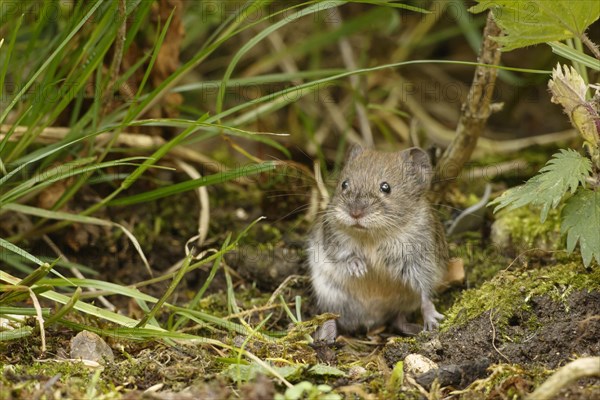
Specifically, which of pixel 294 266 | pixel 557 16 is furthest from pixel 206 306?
pixel 557 16

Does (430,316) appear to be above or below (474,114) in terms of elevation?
below

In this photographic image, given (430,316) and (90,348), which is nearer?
(90,348)

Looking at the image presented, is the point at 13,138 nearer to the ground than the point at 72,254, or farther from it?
farther from it

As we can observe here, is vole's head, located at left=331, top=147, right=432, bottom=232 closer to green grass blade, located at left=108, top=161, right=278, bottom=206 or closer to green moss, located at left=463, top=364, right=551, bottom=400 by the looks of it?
green grass blade, located at left=108, top=161, right=278, bottom=206

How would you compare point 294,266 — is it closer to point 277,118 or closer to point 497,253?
point 497,253

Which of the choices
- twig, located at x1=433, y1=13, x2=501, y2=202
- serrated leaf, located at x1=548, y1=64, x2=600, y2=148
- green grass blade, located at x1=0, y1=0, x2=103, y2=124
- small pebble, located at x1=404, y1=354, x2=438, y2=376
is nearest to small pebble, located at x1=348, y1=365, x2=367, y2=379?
small pebble, located at x1=404, y1=354, x2=438, y2=376

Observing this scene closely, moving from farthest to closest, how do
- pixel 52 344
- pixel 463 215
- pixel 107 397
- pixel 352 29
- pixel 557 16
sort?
pixel 352 29 < pixel 463 215 < pixel 52 344 < pixel 557 16 < pixel 107 397

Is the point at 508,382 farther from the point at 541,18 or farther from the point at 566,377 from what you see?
the point at 541,18

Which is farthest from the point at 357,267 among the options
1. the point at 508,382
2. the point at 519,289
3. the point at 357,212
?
the point at 508,382
